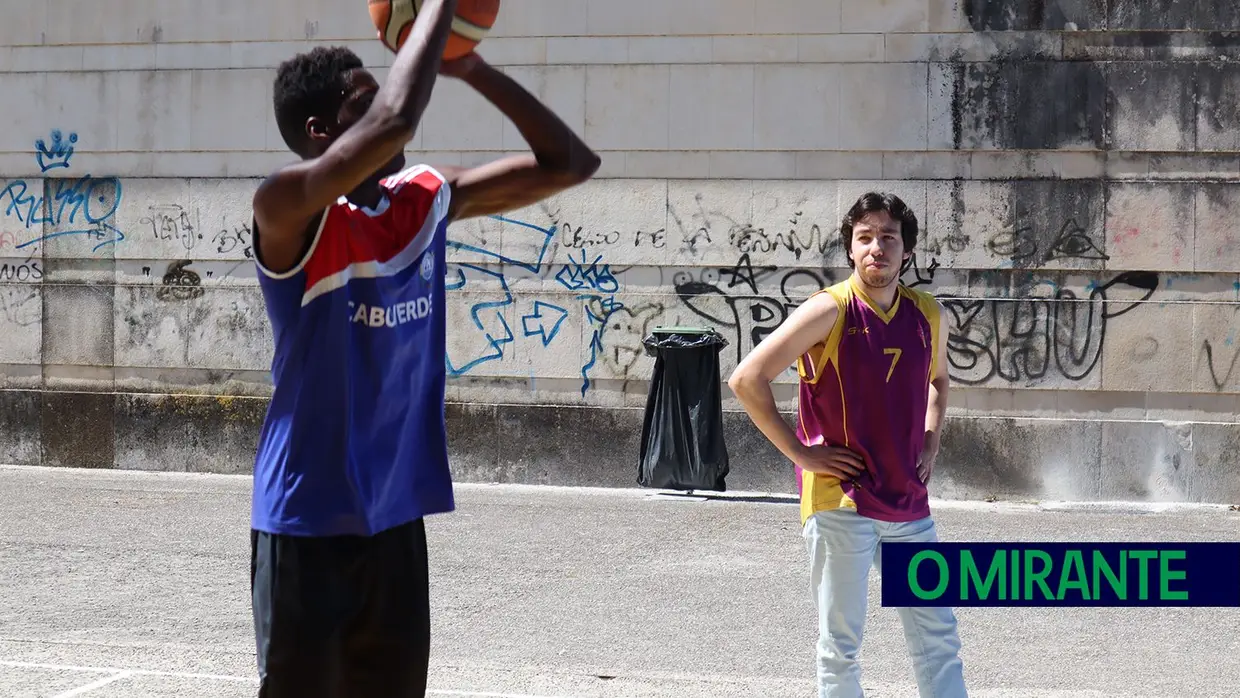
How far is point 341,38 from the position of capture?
13.1 metres

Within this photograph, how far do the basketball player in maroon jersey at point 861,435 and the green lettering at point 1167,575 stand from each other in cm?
62

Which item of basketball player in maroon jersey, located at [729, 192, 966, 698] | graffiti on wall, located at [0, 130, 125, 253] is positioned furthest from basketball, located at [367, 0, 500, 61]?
graffiti on wall, located at [0, 130, 125, 253]

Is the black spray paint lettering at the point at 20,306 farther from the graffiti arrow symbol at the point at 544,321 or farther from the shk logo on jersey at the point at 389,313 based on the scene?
the shk logo on jersey at the point at 389,313

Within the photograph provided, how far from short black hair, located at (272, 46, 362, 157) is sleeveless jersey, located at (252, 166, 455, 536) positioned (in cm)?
19

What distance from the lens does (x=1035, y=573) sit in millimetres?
3826

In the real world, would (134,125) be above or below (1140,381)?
above

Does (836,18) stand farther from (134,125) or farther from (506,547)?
(134,125)

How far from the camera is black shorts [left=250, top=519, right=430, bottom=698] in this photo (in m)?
2.97

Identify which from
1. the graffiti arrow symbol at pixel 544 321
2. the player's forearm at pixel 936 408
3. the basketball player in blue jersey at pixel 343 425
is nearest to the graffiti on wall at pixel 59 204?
the graffiti arrow symbol at pixel 544 321

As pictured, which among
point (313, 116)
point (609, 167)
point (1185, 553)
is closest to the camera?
point (313, 116)

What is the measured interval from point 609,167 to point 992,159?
326 centimetres

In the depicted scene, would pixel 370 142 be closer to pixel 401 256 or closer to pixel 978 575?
pixel 401 256

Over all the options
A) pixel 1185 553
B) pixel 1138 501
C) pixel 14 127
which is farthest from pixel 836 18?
pixel 1185 553

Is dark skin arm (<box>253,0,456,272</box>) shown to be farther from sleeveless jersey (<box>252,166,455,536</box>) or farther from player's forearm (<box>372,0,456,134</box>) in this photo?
sleeveless jersey (<box>252,166,455,536</box>)
